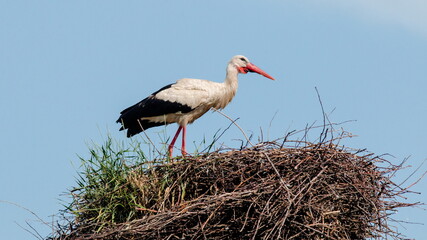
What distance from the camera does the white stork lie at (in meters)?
10.5

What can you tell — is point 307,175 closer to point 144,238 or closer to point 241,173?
point 241,173

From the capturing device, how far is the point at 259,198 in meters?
7.34

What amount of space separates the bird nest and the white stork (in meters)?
2.38

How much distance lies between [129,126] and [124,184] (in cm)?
257

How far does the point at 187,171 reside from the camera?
8016mm

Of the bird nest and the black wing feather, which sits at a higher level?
the black wing feather

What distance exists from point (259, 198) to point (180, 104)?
342 centimetres

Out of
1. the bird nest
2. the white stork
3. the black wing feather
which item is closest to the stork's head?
the white stork

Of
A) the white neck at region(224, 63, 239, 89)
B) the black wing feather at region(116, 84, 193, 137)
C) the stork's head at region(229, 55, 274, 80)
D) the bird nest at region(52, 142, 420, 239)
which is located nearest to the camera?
the bird nest at region(52, 142, 420, 239)

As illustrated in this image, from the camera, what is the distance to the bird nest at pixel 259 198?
7309mm

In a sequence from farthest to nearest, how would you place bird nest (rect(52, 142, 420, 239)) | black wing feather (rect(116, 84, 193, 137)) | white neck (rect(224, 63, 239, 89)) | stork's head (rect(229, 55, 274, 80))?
stork's head (rect(229, 55, 274, 80)) → white neck (rect(224, 63, 239, 89)) → black wing feather (rect(116, 84, 193, 137)) → bird nest (rect(52, 142, 420, 239))

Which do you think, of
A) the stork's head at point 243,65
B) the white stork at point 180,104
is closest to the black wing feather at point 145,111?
the white stork at point 180,104

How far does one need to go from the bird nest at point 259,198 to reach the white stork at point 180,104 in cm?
238

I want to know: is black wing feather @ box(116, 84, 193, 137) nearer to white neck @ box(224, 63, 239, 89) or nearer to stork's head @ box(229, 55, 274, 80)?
white neck @ box(224, 63, 239, 89)
